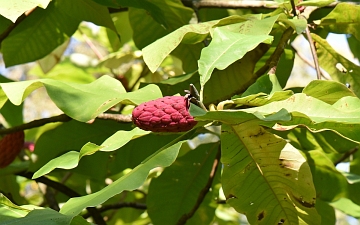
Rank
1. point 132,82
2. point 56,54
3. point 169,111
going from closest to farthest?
point 169,111 < point 56,54 < point 132,82

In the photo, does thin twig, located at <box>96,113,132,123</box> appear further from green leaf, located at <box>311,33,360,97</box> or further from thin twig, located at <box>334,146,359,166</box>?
thin twig, located at <box>334,146,359,166</box>

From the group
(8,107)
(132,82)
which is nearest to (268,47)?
(8,107)

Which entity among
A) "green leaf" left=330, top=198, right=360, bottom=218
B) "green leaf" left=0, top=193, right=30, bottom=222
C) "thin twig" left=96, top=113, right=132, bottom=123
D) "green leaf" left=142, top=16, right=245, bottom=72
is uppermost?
"green leaf" left=142, top=16, right=245, bottom=72

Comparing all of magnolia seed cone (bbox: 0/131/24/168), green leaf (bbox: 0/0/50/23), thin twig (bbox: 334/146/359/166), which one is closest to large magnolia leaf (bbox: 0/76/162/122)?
green leaf (bbox: 0/0/50/23)

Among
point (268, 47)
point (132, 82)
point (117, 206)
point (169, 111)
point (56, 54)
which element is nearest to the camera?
point (169, 111)

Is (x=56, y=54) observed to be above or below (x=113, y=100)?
below

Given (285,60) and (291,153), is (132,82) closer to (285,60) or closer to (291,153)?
(285,60)

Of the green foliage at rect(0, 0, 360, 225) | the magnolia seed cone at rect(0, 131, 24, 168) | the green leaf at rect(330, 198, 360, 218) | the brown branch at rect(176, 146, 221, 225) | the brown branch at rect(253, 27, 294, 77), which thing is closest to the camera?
the green foliage at rect(0, 0, 360, 225)
